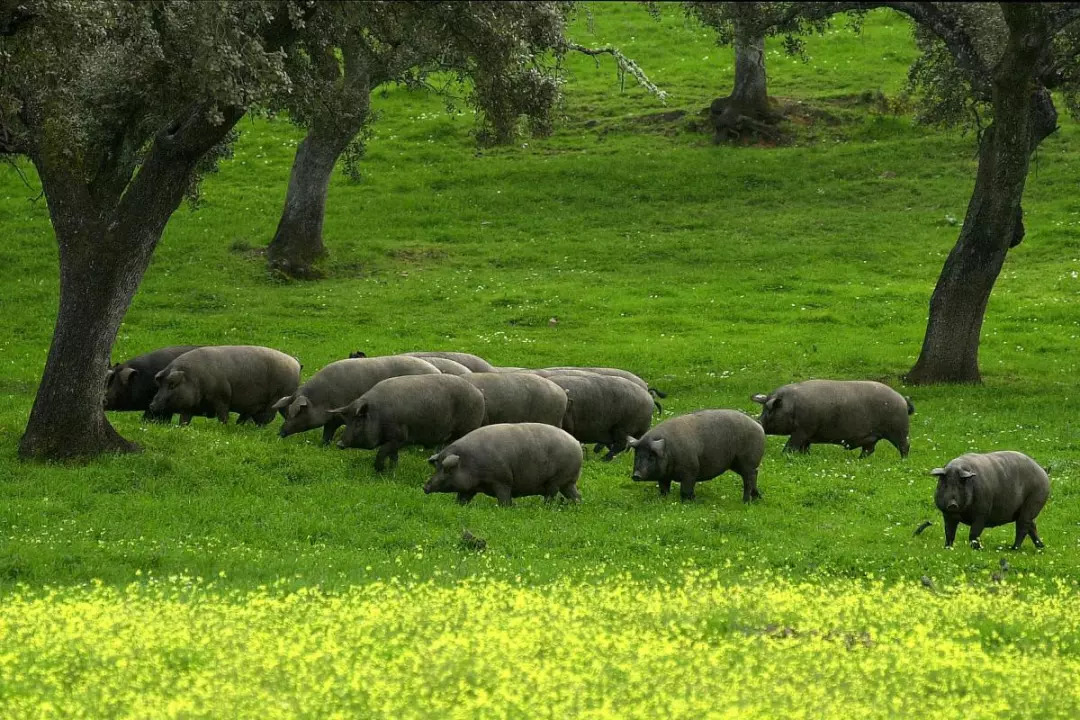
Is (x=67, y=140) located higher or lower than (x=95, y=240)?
higher

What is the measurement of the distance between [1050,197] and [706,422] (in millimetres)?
30521

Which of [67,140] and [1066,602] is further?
[67,140]

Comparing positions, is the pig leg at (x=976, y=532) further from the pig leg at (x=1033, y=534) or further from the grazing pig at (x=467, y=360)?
the grazing pig at (x=467, y=360)

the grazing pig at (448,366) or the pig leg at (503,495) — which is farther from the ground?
the grazing pig at (448,366)

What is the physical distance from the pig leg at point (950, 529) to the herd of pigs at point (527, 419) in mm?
19

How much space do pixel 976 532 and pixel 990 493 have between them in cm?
60

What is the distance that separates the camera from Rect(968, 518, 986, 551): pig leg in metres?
17.6

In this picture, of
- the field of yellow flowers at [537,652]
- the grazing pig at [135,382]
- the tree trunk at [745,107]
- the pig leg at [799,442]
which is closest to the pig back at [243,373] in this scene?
the grazing pig at [135,382]

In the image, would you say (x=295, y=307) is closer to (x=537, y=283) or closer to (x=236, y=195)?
(x=537, y=283)

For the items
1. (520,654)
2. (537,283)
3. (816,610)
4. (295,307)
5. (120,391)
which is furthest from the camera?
(537,283)

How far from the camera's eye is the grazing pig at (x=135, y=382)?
2444 centimetres

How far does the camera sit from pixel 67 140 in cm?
1978

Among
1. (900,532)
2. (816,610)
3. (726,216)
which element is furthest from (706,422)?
(726,216)

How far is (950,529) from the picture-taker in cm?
1755
